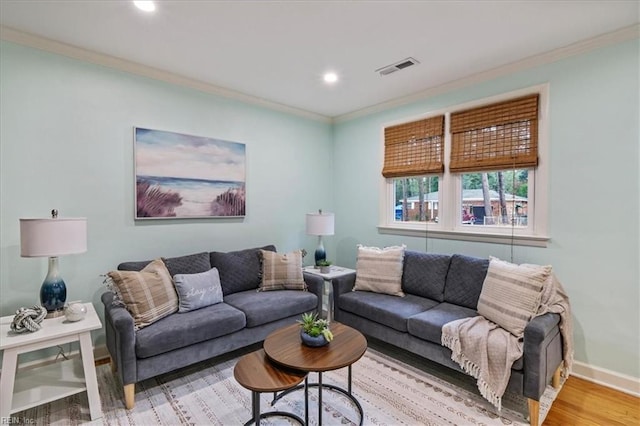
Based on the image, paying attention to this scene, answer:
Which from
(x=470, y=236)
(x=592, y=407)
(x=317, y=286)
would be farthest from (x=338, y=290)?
(x=592, y=407)

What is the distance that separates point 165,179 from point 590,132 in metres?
3.68

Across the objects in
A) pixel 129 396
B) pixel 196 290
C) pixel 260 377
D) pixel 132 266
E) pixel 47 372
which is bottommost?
pixel 129 396

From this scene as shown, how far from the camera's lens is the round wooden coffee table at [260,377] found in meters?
1.62

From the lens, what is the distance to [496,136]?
2.99 metres

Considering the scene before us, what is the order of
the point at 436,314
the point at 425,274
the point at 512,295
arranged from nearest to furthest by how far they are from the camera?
the point at 512,295 → the point at 436,314 → the point at 425,274

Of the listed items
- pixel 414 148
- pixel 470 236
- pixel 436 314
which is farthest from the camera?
pixel 414 148

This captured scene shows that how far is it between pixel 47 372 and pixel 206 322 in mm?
1068

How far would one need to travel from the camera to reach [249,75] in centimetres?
313

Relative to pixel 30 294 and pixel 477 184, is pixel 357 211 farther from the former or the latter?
pixel 30 294

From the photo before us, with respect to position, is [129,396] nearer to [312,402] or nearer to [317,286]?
[312,402]

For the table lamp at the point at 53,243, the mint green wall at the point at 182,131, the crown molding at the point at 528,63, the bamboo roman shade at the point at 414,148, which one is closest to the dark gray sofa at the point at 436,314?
the mint green wall at the point at 182,131

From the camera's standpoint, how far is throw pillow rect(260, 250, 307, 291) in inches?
128

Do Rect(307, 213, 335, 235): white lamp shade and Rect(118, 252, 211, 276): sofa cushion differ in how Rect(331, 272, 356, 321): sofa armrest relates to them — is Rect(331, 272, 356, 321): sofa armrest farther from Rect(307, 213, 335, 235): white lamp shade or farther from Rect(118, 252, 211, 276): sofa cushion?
Rect(118, 252, 211, 276): sofa cushion

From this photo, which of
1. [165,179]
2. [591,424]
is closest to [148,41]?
[165,179]
